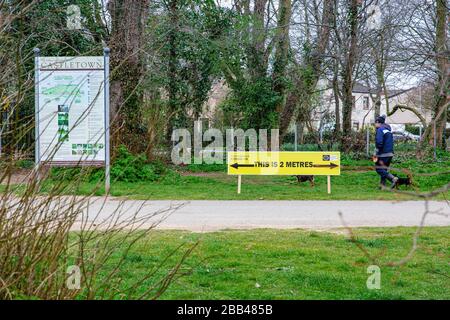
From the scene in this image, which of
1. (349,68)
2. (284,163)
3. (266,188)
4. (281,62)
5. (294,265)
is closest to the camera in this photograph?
(294,265)

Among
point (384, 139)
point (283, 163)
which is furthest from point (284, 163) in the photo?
point (384, 139)

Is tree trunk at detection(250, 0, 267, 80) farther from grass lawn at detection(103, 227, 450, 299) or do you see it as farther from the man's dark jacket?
grass lawn at detection(103, 227, 450, 299)

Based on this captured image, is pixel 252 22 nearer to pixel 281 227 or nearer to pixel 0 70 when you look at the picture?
pixel 281 227

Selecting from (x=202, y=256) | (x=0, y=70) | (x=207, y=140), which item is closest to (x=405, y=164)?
(x=207, y=140)

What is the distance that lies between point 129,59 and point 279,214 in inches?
385

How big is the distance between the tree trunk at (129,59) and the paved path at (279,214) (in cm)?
682

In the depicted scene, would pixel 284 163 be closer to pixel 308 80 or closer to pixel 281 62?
pixel 281 62

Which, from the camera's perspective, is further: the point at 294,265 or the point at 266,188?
the point at 266,188

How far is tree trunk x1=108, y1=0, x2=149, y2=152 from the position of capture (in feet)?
68.3

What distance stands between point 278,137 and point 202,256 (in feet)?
59.1

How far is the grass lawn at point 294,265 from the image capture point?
6.60m

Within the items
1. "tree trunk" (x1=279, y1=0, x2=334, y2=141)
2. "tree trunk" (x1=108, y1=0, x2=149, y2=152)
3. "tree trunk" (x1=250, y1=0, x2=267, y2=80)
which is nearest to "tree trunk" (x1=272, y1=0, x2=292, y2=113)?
"tree trunk" (x1=250, y1=0, x2=267, y2=80)

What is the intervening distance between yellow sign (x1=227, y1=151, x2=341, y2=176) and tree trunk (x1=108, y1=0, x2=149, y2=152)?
15.6ft

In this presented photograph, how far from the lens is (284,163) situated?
17.3 m
